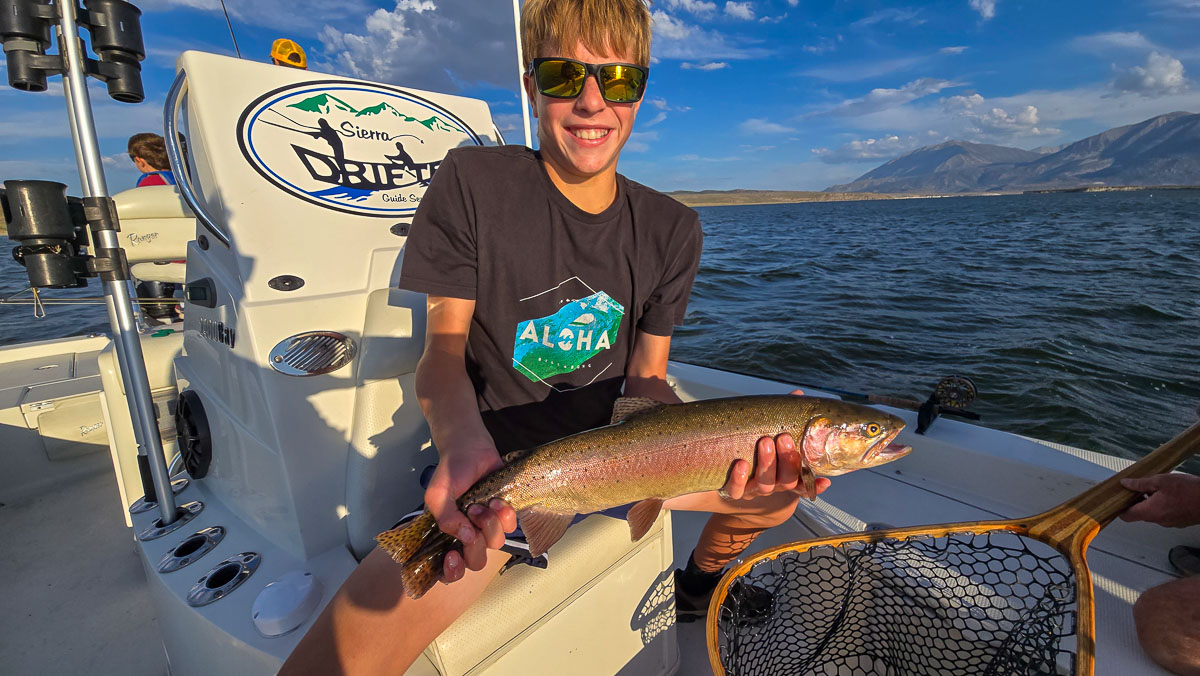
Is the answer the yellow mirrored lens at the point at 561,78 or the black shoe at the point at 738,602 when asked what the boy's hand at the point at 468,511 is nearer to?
the black shoe at the point at 738,602

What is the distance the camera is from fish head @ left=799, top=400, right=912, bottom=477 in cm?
228

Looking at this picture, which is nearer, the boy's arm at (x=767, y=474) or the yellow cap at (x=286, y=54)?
the boy's arm at (x=767, y=474)

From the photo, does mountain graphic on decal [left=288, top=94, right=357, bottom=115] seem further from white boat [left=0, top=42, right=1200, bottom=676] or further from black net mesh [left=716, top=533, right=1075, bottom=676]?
black net mesh [left=716, top=533, right=1075, bottom=676]

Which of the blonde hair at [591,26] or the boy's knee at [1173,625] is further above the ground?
the blonde hair at [591,26]

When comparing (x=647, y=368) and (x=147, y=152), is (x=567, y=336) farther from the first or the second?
(x=147, y=152)

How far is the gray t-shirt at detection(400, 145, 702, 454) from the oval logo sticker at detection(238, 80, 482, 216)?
70 centimetres

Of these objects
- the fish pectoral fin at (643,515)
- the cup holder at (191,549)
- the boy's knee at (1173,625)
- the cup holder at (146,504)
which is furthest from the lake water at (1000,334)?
the cup holder at (191,549)

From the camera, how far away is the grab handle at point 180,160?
7.75ft

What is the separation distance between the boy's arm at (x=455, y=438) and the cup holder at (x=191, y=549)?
1.40m

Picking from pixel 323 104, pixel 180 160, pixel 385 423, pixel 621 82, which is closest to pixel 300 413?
pixel 385 423

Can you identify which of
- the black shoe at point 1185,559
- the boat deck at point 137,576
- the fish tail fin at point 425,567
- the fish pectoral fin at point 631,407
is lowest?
the boat deck at point 137,576

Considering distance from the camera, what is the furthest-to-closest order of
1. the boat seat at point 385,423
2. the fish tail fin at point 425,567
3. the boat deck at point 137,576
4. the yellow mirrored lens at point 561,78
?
1. the boat deck at point 137,576
2. the boat seat at point 385,423
3. the yellow mirrored lens at point 561,78
4. the fish tail fin at point 425,567

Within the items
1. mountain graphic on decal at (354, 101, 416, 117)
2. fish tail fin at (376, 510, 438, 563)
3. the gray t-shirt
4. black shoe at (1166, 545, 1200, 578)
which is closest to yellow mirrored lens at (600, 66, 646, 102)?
the gray t-shirt

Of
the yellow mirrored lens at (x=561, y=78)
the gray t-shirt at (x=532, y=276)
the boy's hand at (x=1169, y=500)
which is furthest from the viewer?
the gray t-shirt at (x=532, y=276)
